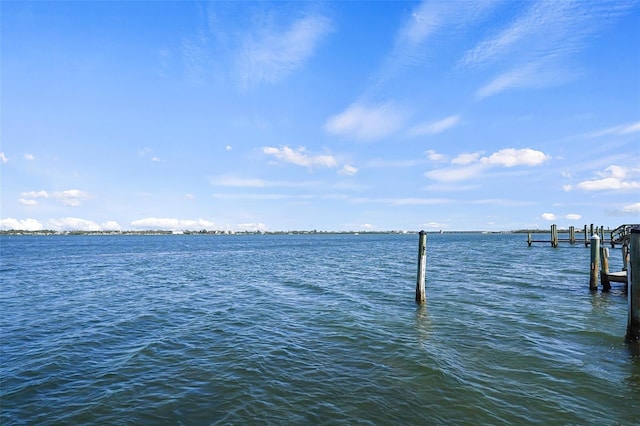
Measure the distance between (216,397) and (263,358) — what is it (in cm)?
256

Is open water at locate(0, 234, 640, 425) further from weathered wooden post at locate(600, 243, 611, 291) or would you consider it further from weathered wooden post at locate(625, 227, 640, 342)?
weathered wooden post at locate(625, 227, 640, 342)

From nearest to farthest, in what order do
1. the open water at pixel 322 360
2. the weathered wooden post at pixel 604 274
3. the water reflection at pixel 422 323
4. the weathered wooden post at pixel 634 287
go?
the open water at pixel 322 360
the weathered wooden post at pixel 634 287
the water reflection at pixel 422 323
the weathered wooden post at pixel 604 274

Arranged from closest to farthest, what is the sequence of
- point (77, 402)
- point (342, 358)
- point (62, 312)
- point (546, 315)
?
point (77, 402) → point (342, 358) → point (546, 315) → point (62, 312)

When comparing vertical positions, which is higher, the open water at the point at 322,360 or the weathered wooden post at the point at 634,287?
the weathered wooden post at the point at 634,287

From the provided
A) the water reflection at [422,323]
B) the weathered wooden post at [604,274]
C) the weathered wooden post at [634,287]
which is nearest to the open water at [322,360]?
the water reflection at [422,323]

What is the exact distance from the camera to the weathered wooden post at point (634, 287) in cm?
1102

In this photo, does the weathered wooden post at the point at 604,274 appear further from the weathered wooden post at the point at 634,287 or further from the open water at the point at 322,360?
the weathered wooden post at the point at 634,287

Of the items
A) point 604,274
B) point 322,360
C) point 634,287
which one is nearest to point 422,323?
point 322,360

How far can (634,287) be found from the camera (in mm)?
11188

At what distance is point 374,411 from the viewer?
7.15 m

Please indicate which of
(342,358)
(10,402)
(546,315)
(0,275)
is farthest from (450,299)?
(0,275)

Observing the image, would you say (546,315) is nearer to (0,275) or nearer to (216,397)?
(216,397)

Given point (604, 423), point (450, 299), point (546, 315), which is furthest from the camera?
point (450, 299)

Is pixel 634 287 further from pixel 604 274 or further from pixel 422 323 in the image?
pixel 604 274
